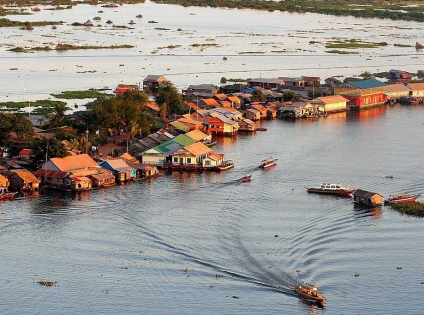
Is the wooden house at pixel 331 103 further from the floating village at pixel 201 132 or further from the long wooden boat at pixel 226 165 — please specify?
the long wooden boat at pixel 226 165

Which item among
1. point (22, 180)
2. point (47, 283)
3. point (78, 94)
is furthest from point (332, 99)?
point (47, 283)

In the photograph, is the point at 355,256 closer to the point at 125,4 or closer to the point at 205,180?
the point at 205,180

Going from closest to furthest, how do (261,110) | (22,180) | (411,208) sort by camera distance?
(411,208) < (22,180) < (261,110)

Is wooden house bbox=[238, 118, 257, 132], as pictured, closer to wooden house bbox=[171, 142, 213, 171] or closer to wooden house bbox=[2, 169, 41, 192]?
wooden house bbox=[171, 142, 213, 171]

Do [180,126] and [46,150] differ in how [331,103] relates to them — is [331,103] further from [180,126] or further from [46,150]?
[46,150]

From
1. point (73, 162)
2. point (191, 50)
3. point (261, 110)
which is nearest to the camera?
point (73, 162)

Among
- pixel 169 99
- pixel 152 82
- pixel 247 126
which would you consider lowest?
pixel 247 126
